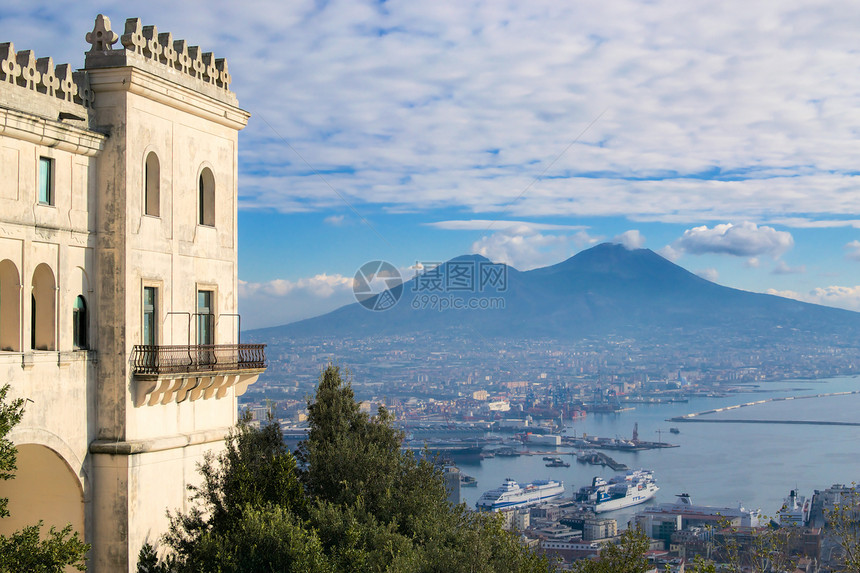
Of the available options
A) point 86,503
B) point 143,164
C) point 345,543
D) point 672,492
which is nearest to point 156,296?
point 143,164

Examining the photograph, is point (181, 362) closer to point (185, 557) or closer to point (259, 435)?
point (259, 435)

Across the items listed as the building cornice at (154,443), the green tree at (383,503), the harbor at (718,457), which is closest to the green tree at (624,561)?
the green tree at (383,503)

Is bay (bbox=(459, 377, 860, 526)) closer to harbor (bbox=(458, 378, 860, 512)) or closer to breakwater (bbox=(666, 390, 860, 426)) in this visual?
harbor (bbox=(458, 378, 860, 512))

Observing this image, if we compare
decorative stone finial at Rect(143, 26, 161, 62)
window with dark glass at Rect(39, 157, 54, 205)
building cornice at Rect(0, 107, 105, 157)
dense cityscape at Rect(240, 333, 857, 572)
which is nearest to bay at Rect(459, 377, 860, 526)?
dense cityscape at Rect(240, 333, 857, 572)

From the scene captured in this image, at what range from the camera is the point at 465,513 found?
1869cm

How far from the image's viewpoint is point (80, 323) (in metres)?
15.4

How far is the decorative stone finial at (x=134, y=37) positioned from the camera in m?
15.9

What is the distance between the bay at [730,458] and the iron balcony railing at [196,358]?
56.1 meters

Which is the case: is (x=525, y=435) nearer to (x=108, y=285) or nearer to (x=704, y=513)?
(x=704, y=513)

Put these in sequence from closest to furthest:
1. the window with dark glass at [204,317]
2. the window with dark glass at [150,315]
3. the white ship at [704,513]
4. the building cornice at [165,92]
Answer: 1. the building cornice at [165,92]
2. the window with dark glass at [150,315]
3. the window with dark glass at [204,317]
4. the white ship at [704,513]

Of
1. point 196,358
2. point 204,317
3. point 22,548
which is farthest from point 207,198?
point 22,548

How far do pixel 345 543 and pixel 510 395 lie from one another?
7032 inches

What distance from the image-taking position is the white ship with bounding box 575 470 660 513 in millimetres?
91812

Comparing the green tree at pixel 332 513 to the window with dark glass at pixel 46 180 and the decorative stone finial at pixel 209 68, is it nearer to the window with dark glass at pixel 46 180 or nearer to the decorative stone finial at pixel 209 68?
the window with dark glass at pixel 46 180
